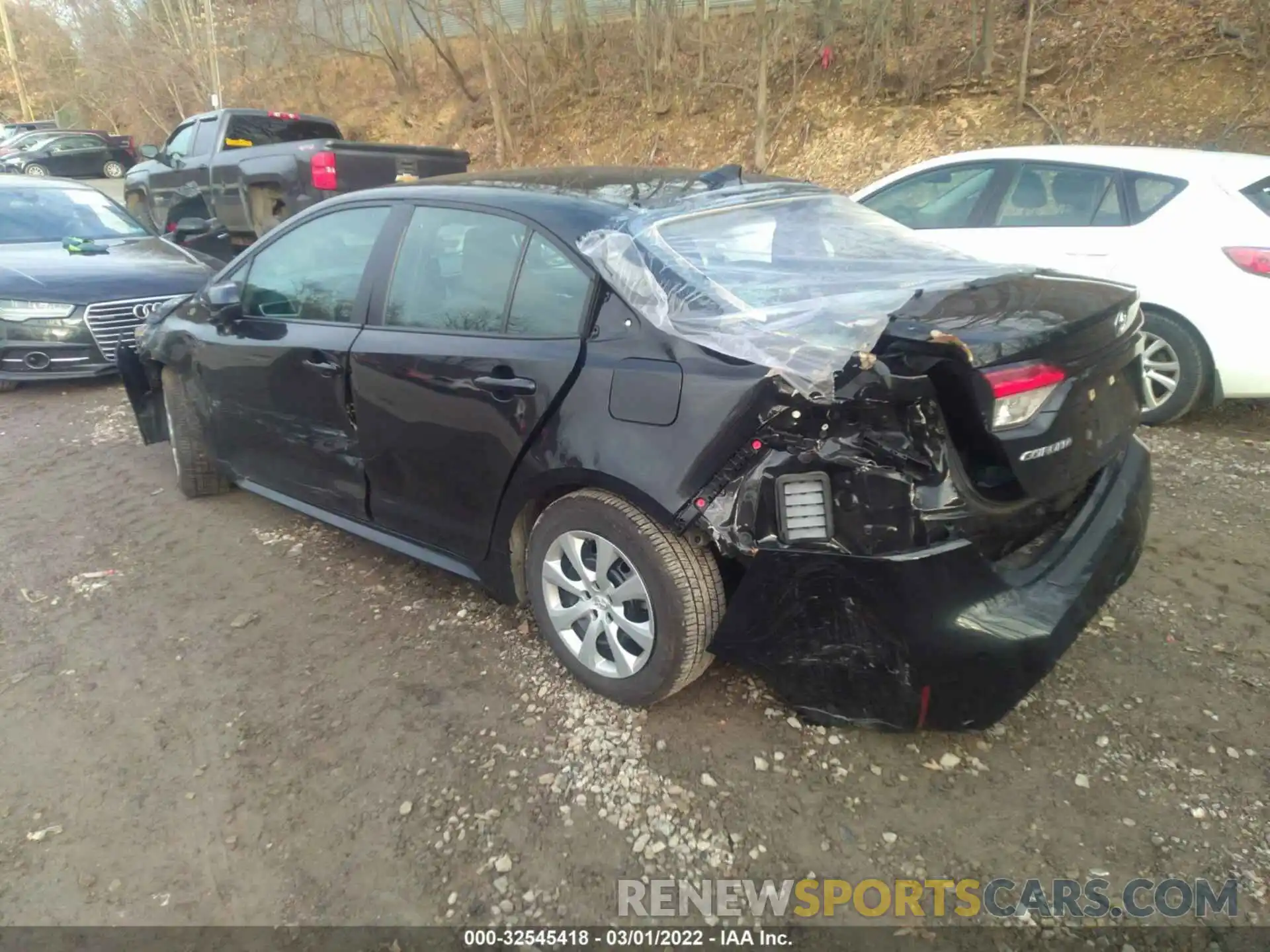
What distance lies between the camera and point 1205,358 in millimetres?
4891

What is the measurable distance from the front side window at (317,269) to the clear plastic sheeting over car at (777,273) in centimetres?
119

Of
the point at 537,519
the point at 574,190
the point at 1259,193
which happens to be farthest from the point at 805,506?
the point at 1259,193

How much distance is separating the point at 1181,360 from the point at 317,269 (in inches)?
186

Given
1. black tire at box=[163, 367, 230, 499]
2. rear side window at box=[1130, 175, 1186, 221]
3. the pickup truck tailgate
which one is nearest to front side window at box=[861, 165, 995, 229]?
rear side window at box=[1130, 175, 1186, 221]

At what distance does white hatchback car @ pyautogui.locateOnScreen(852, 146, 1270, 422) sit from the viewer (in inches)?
187

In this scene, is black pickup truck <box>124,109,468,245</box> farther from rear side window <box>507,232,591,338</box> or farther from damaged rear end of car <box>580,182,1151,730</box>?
damaged rear end of car <box>580,182,1151,730</box>

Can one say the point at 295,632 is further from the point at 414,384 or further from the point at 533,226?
the point at 533,226

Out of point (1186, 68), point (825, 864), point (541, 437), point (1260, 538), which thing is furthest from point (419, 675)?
point (1186, 68)

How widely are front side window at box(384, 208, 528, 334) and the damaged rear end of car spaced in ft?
1.60

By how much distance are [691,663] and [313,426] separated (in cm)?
199

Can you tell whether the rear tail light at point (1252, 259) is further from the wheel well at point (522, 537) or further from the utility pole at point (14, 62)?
the utility pole at point (14, 62)

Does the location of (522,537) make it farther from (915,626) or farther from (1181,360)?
(1181,360)

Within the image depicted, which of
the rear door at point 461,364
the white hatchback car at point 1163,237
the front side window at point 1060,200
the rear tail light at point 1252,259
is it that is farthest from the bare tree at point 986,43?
the rear door at point 461,364

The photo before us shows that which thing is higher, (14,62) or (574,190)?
(14,62)
